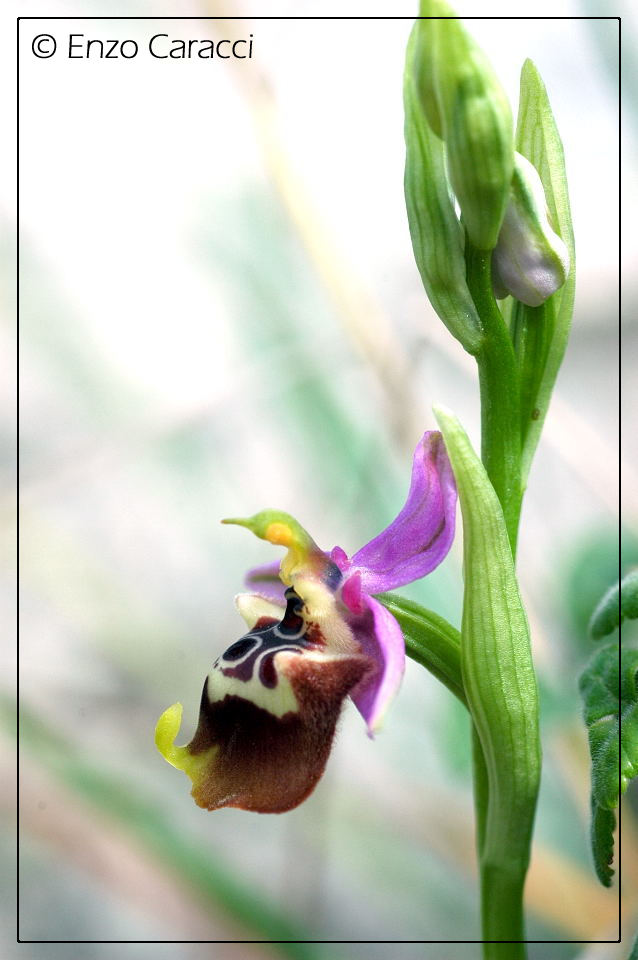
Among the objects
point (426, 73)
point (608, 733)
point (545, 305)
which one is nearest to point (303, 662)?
point (608, 733)

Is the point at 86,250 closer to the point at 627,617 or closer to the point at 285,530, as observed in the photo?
the point at 285,530

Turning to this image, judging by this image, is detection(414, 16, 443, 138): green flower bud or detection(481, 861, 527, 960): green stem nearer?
detection(414, 16, 443, 138): green flower bud

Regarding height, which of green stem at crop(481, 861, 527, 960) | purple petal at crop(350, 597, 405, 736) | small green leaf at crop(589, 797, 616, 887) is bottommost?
green stem at crop(481, 861, 527, 960)

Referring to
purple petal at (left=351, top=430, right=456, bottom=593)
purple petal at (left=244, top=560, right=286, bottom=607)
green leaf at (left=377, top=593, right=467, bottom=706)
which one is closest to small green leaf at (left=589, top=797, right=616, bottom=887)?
green leaf at (left=377, top=593, right=467, bottom=706)

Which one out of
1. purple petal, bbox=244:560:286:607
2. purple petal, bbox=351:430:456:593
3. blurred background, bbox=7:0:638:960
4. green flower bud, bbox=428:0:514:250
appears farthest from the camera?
blurred background, bbox=7:0:638:960

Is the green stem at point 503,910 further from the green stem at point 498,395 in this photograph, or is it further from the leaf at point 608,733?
the green stem at point 498,395

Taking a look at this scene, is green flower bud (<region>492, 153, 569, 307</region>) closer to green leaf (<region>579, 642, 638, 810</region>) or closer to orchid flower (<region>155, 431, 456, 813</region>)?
orchid flower (<region>155, 431, 456, 813</region>)

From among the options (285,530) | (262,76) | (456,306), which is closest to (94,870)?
(285,530)

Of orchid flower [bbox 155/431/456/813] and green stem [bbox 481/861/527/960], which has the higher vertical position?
orchid flower [bbox 155/431/456/813]
